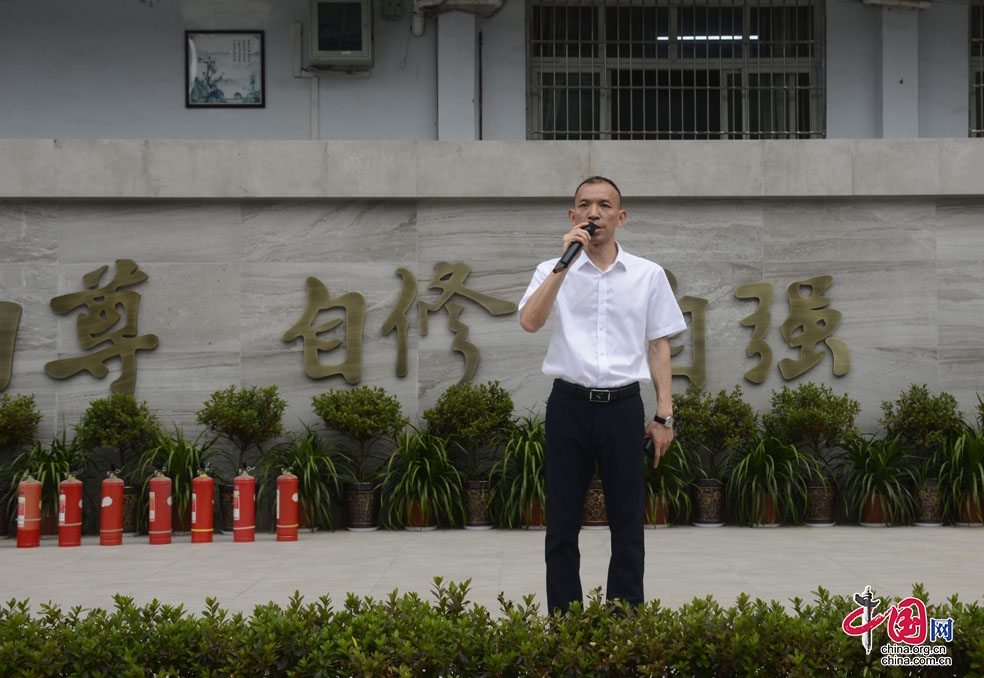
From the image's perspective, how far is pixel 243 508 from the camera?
311 inches

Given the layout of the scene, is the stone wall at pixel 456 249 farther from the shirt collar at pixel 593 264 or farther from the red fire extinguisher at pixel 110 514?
the shirt collar at pixel 593 264

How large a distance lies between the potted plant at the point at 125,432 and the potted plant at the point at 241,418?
413 mm

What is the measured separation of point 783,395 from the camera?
28.1 feet

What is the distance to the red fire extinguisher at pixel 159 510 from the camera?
7766mm

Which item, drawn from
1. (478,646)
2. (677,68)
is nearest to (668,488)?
(677,68)

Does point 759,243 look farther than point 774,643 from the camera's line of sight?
Yes

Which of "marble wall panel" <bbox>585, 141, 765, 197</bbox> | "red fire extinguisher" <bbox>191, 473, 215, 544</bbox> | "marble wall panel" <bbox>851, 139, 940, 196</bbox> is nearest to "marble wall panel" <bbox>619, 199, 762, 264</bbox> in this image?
"marble wall panel" <bbox>585, 141, 765, 197</bbox>

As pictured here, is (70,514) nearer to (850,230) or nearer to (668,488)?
(668,488)

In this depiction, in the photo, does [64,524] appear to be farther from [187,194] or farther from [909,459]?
[909,459]

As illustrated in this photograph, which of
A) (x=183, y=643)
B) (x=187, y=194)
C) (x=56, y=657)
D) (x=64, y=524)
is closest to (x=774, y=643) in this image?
(x=183, y=643)

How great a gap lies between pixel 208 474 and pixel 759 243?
4.66 metres

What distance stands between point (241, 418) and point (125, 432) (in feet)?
2.85

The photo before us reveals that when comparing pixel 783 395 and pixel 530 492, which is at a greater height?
pixel 783 395

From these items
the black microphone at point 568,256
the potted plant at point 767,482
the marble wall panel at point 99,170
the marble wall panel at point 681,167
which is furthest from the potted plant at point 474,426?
the black microphone at point 568,256
